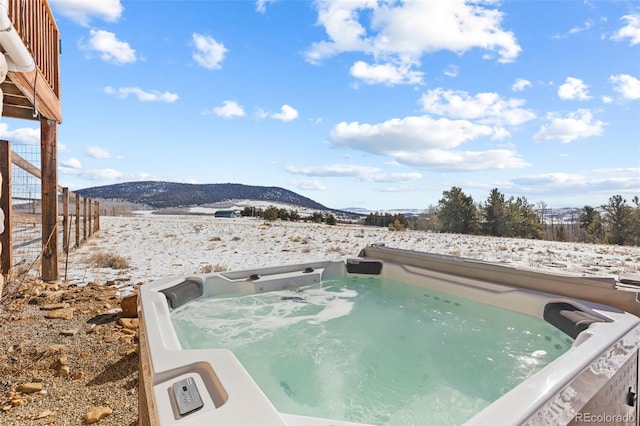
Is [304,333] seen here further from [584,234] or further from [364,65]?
[584,234]

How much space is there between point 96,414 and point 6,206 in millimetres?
2435

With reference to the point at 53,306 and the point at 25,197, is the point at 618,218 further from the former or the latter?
the point at 25,197

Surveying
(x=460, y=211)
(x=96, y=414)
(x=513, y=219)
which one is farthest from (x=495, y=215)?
(x=96, y=414)

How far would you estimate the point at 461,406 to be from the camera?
5.12 feet

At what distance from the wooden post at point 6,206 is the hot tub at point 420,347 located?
1666mm

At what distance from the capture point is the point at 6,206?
3004mm

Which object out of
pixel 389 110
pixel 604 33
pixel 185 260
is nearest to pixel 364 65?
pixel 389 110

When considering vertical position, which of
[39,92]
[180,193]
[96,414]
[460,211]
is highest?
[180,193]

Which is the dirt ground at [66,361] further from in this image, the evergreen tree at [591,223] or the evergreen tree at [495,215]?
the evergreen tree at [591,223]

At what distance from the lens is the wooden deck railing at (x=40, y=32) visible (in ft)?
8.07

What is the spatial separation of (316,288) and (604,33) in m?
4.34

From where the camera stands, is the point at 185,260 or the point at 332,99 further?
the point at 332,99

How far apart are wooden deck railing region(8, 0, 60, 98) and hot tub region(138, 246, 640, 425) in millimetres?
2120

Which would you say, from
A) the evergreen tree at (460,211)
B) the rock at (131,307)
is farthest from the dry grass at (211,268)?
the evergreen tree at (460,211)
